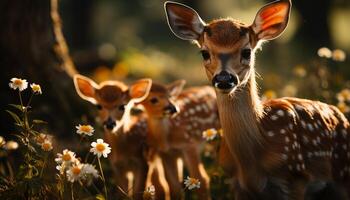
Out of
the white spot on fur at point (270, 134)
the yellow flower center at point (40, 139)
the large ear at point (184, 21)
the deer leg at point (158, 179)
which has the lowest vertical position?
the deer leg at point (158, 179)

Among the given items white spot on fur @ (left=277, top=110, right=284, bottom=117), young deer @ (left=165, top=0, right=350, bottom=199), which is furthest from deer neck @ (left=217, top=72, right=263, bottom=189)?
white spot on fur @ (left=277, top=110, right=284, bottom=117)

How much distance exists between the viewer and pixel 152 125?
Result: 7648 mm

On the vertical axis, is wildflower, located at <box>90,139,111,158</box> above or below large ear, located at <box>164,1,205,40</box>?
below

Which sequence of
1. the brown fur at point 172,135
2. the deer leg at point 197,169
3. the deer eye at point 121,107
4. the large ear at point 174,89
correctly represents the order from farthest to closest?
the large ear at point 174,89
the brown fur at point 172,135
the deer eye at point 121,107
the deer leg at point 197,169

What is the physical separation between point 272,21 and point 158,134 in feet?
7.48

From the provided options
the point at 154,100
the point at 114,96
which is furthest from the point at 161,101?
the point at 114,96

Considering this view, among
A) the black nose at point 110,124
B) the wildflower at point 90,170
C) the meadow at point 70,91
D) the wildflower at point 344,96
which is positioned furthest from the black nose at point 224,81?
the wildflower at point 344,96

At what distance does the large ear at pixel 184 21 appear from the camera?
590 cm

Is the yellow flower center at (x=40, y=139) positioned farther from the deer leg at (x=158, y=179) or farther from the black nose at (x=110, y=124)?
the deer leg at (x=158, y=179)

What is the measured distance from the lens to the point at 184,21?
5.98 meters

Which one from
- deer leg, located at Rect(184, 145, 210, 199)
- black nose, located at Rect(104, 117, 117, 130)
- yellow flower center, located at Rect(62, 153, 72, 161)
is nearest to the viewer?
yellow flower center, located at Rect(62, 153, 72, 161)

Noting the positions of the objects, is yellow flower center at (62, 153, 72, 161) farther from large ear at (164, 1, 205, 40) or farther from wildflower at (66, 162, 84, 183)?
large ear at (164, 1, 205, 40)

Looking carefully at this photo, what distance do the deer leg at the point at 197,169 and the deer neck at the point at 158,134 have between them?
0.25 m

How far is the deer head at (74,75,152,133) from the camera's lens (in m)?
7.28
